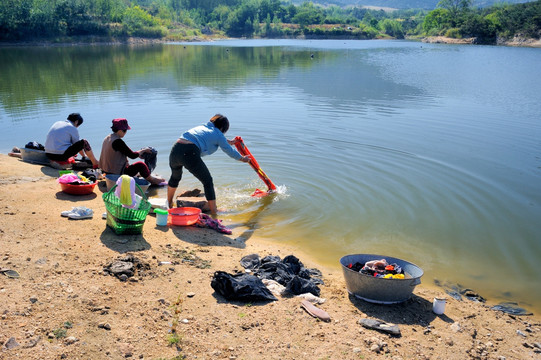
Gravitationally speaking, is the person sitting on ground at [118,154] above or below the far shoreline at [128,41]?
below

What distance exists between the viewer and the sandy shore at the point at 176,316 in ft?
13.9

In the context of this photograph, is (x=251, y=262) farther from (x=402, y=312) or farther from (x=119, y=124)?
(x=119, y=124)

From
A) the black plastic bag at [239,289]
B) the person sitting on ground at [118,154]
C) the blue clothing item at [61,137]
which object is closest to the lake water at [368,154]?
the person sitting on ground at [118,154]

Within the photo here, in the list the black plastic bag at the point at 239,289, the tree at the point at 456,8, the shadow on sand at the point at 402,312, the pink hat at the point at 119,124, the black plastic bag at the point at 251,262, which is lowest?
the shadow on sand at the point at 402,312

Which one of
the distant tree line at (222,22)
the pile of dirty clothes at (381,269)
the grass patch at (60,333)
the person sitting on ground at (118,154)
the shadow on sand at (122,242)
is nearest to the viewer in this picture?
the grass patch at (60,333)

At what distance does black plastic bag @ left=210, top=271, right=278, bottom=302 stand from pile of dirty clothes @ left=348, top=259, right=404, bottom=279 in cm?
125

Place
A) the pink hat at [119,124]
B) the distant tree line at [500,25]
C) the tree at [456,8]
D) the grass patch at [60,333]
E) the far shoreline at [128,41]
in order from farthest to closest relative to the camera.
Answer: the tree at [456,8]
the distant tree line at [500,25]
the far shoreline at [128,41]
the pink hat at [119,124]
the grass patch at [60,333]

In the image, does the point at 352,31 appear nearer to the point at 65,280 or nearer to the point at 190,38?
the point at 190,38

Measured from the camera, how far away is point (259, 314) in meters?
5.00

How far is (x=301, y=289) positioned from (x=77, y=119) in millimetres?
6975

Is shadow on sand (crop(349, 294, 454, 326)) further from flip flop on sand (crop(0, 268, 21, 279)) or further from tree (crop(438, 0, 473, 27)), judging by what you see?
tree (crop(438, 0, 473, 27))

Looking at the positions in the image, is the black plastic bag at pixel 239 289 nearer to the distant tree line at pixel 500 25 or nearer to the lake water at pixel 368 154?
the lake water at pixel 368 154

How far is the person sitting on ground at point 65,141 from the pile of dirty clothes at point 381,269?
23.5ft

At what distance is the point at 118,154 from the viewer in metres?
8.70
